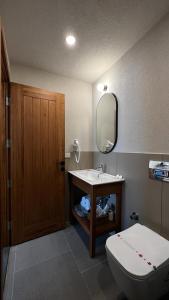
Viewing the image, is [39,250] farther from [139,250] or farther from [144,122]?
[144,122]

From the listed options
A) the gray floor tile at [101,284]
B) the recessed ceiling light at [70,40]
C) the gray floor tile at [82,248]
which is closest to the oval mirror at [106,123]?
the recessed ceiling light at [70,40]

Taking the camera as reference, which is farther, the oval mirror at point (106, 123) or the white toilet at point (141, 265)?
the oval mirror at point (106, 123)

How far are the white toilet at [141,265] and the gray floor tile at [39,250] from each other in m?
→ 0.90

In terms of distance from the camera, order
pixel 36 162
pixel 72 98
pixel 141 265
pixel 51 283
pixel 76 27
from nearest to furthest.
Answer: pixel 141 265
pixel 51 283
pixel 76 27
pixel 36 162
pixel 72 98

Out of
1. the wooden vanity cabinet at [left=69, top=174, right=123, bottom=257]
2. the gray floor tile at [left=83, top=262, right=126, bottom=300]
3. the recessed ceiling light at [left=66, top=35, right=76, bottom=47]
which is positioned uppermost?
the recessed ceiling light at [left=66, top=35, right=76, bottom=47]

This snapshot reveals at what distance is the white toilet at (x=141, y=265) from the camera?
34.3 inches

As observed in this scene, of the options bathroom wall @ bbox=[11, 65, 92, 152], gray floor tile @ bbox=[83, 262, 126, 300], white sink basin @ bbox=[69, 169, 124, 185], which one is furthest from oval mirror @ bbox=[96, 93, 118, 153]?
gray floor tile @ bbox=[83, 262, 126, 300]

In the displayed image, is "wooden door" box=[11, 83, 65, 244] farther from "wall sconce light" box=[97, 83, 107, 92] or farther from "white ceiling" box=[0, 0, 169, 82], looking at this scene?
"wall sconce light" box=[97, 83, 107, 92]

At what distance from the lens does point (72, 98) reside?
2342 millimetres

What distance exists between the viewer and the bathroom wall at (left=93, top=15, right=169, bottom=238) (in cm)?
129

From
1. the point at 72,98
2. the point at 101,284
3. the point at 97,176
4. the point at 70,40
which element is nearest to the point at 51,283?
the point at 101,284

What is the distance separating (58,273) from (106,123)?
1.87 metres

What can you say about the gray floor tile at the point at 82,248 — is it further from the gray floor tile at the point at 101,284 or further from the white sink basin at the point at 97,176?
the white sink basin at the point at 97,176

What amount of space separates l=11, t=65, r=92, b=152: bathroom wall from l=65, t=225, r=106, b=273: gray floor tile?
1233 millimetres
